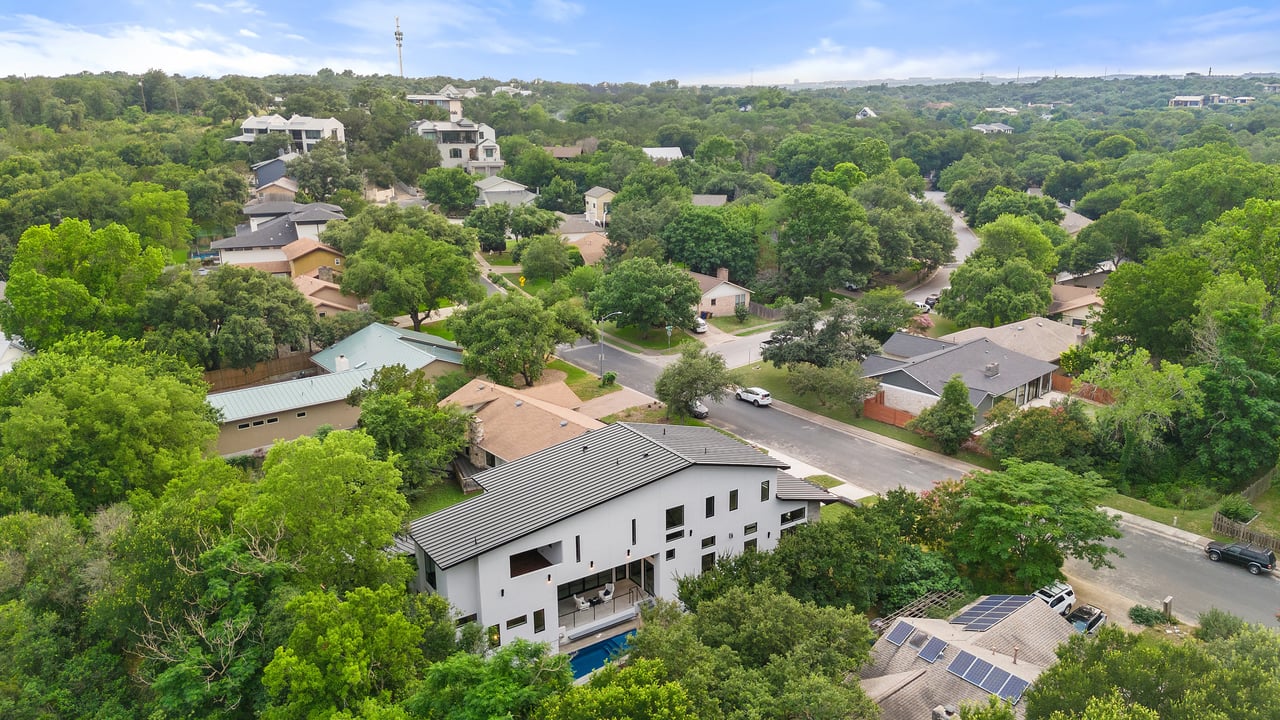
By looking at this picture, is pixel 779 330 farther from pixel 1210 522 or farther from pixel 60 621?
pixel 60 621

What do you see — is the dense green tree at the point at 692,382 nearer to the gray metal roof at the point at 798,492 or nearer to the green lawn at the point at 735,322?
the gray metal roof at the point at 798,492

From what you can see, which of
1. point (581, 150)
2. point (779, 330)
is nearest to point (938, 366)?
point (779, 330)

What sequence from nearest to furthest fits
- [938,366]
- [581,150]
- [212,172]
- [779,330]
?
1. [938,366]
2. [779,330]
3. [212,172]
4. [581,150]

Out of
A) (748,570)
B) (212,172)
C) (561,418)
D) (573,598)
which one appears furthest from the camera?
(212,172)

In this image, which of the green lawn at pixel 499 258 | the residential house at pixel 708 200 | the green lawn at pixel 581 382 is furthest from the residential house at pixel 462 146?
the green lawn at pixel 581 382

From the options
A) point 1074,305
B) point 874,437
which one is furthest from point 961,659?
point 1074,305

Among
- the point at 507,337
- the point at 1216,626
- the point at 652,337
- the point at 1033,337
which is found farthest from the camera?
the point at 652,337

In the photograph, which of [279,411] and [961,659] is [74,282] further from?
[961,659]
